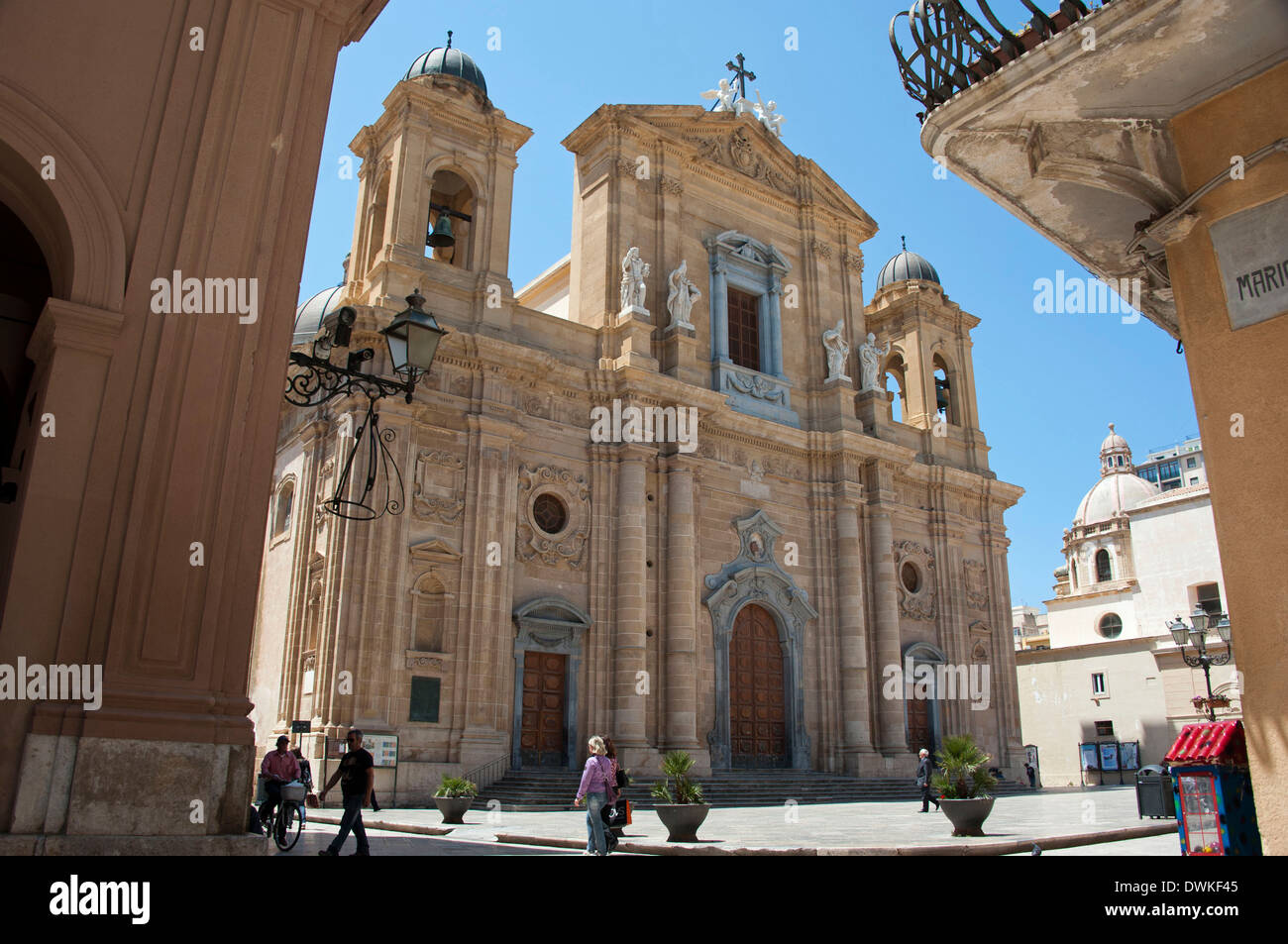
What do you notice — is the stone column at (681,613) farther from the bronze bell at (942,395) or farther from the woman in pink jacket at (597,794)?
the bronze bell at (942,395)

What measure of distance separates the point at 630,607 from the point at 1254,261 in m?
16.6

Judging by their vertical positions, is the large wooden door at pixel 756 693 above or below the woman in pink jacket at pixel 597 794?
above

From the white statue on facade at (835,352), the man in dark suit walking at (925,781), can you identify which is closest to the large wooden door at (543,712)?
the man in dark suit walking at (925,781)

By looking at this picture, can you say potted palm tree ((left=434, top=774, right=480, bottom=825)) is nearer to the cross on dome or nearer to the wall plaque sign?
the wall plaque sign

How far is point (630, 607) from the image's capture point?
2211 centimetres

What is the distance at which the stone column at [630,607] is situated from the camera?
69.9 feet

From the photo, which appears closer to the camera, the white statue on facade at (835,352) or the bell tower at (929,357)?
the white statue on facade at (835,352)

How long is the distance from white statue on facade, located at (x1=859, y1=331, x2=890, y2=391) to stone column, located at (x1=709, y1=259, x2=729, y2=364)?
490 cm

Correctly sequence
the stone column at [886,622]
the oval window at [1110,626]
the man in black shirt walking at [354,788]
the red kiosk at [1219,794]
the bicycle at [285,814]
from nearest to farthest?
the red kiosk at [1219,794] → the man in black shirt walking at [354,788] → the bicycle at [285,814] → the stone column at [886,622] → the oval window at [1110,626]

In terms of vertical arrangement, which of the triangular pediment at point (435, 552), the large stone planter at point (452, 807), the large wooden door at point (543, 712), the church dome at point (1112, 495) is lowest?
the large stone planter at point (452, 807)

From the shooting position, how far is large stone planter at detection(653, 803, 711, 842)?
12.5 meters

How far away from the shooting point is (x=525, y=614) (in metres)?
20.9

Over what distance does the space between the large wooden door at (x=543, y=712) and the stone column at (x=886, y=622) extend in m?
9.64
